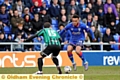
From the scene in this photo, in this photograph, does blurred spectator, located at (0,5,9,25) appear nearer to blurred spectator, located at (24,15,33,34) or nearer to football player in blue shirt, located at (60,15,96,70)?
blurred spectator, located at (24,15,33,34)

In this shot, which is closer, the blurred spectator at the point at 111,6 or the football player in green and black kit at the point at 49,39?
the football player in green and black kit at the point at 49,39

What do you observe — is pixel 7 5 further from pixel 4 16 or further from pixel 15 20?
pixel 15 20

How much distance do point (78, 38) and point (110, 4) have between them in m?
6.60

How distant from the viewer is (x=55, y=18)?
21969 millimetres

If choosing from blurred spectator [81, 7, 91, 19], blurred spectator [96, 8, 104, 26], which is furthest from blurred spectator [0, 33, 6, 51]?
blurred spectator [96, 8, 104, 26]

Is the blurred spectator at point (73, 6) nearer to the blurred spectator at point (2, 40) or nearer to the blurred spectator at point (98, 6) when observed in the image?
the blurred spectator at point (98, 6)

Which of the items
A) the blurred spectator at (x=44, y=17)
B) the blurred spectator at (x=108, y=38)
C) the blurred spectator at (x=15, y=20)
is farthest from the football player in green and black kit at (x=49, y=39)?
the blurred spectator at (x=108, y=38)

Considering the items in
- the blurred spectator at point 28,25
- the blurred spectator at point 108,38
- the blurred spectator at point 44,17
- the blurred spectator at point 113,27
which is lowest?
the blurred spectator at point 108,38

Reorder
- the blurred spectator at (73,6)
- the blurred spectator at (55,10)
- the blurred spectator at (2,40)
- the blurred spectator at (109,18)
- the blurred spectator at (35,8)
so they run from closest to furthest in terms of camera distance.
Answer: the blurred spectator at (2,40), the blurred spectator at (35,8), the blurred spectator at (55,10), the blurred spectator at (73,6), the blurred spectator at (109,18)

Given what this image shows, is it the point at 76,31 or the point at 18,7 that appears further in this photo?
the point at 18,7

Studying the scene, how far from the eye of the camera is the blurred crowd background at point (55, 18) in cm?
2081

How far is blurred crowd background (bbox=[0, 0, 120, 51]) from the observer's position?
20.8 metres

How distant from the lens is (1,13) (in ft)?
69.2

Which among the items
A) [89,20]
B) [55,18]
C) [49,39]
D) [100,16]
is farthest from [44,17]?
[49,39]
